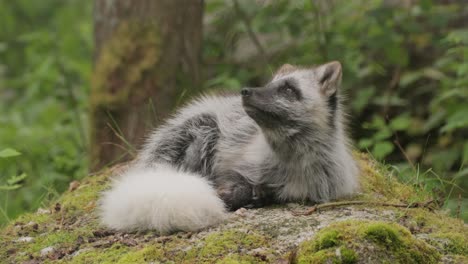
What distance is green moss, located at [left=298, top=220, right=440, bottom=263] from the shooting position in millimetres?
3794

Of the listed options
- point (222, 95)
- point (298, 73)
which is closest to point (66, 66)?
point (222, 95)

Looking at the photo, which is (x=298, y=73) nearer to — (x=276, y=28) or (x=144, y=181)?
(x=144, y=181)

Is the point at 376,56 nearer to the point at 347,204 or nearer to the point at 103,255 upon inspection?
the point at 347,204

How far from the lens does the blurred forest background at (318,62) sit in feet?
27.0

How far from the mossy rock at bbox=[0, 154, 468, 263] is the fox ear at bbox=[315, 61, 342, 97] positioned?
858 millimetres

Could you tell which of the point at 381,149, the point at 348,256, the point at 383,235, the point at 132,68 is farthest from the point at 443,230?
the point at 132,68

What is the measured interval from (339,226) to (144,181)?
1.41 m

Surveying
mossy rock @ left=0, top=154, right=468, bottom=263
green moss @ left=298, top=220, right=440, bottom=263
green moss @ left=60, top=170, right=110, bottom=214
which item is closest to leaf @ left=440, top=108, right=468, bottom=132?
mossy rock @ left=0, top=154, right=468, bottom=263

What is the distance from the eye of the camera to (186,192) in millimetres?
4484

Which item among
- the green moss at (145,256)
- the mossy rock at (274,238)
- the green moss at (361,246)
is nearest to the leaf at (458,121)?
the mossy rock at (274,238)

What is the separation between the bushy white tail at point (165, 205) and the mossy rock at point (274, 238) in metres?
0.08

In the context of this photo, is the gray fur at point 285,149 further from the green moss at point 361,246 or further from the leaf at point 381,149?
the leaf at point 381,149

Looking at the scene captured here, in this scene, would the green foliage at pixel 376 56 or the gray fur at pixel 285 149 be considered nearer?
the gray fur at pixel 285 149

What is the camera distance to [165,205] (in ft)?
14.5
